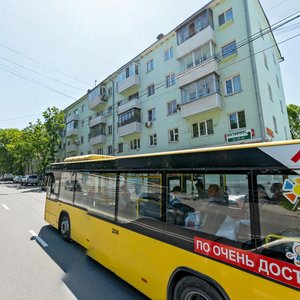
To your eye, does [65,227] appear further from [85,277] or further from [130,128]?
[130,128]

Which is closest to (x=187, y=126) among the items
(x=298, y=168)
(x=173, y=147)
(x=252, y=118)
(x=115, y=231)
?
(x=173, y=147)

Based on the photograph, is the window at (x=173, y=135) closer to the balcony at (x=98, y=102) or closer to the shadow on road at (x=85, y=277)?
the balcony at (x=98, y=102)

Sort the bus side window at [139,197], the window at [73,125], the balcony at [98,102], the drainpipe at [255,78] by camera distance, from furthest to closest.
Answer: the window at [73,125] → the balcony at [98,102] → the drainpipe at [255,78] → the bus side window at [139,197]

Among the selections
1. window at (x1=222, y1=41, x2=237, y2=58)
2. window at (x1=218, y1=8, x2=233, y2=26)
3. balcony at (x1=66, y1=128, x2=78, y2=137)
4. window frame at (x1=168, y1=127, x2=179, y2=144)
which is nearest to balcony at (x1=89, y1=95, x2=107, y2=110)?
balcony at (x1=66, y1=128, x2=78, y2=137)

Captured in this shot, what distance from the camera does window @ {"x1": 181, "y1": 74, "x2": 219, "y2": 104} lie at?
14.8 m

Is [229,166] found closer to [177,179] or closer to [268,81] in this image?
[177,179]

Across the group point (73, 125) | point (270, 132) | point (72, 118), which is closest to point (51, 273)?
point (270, 132)

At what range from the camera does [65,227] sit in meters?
6.10

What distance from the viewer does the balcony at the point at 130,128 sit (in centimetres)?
2102

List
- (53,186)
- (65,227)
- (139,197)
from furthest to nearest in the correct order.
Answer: (53,186) → (65,227) → (139,197)

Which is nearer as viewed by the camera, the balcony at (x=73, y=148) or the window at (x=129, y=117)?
the window at (x=129, y=117)

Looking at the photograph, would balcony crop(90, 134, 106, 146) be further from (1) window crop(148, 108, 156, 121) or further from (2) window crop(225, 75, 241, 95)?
(2) window crop(225, 75, 241, 95)

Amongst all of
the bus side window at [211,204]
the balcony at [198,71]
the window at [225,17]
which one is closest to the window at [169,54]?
the balcony at [198,71]

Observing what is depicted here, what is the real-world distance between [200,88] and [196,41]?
146 inches
